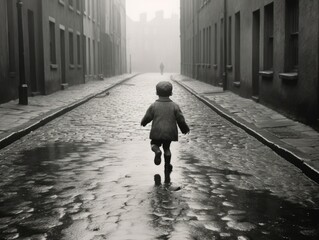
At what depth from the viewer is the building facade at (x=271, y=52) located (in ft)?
36.0

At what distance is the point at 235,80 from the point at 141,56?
260ft

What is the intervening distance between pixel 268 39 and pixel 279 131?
20.6 ft

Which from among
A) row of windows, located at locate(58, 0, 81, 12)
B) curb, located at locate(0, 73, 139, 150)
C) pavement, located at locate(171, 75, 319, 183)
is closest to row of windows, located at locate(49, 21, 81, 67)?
row of windows, located at locate(58, 0, 81, 12)

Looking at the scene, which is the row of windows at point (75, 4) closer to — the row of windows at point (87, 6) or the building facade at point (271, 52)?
the row of windows at point (87, 6)

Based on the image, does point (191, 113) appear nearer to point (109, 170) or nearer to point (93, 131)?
point (93, 131)

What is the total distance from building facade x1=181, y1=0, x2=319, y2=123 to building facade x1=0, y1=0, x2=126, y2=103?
22.5 feet

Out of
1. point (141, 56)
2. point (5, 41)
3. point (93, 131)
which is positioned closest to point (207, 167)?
point (93, 131)

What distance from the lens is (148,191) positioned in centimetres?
582

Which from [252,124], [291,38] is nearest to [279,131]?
[252,124]

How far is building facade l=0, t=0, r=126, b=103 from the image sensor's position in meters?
17.2

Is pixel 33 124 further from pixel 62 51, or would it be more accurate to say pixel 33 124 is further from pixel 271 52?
pixel 62 51

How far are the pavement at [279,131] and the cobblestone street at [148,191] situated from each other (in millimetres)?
142

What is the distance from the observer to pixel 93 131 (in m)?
11.1

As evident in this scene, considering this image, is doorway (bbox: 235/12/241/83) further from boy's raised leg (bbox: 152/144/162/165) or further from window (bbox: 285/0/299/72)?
boy's raised leg (bbox: 152/144/162/165)
